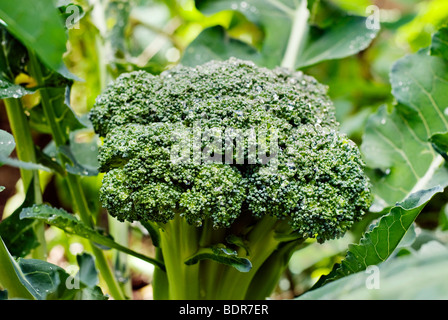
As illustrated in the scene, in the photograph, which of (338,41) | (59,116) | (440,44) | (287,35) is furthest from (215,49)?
(440,44)

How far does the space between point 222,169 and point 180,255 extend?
21 cm

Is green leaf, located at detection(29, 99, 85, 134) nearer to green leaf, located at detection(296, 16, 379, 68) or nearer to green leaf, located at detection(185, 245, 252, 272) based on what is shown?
green leaf, located at detection(185, 245, 252, 272)

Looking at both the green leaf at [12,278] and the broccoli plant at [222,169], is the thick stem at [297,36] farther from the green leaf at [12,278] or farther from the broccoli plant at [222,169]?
the green leaf at [12,278]

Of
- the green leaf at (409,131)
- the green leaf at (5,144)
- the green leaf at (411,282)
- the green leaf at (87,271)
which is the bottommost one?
the green leaf at (411,282)

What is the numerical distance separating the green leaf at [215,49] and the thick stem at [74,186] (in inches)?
14.2

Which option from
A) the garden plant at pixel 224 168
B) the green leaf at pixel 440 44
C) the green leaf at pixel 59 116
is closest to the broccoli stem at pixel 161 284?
the garden plant at pixel 224 168

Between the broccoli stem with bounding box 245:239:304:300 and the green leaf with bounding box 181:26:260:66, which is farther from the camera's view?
the green leaf with bounding box 181:26:260:66

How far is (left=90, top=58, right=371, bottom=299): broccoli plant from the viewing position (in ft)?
2.23

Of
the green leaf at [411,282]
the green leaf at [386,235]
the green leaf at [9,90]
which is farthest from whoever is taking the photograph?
the green leaf at [9,90]

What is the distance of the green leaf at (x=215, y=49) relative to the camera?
1093 mm

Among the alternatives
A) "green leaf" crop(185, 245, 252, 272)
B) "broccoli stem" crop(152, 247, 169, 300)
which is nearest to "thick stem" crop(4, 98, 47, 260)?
"broccoli stem" crop(152, 247, 169, 300)

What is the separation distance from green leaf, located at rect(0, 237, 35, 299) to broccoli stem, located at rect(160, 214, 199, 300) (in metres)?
0.26
